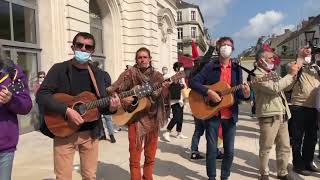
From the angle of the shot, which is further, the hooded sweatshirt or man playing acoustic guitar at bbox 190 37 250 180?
man playing acoustic guitar at bbox 190 37 250 180

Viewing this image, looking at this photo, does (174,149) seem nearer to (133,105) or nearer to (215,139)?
(215,139)

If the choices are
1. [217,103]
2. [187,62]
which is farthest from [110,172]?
[187,62]

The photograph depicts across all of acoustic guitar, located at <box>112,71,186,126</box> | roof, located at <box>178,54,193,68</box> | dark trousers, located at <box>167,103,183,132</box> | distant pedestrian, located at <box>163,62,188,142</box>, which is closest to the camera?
acoustic guitar, located at <box>112,71,186,126</box>

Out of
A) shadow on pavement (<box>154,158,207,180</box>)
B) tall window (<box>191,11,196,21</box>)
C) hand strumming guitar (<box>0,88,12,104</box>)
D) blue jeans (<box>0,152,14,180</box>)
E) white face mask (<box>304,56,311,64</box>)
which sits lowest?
shadow on pavement (<box>154,158,207,180</box>)

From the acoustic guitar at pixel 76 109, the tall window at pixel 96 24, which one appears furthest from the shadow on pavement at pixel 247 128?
the tall window at pixel 96 24

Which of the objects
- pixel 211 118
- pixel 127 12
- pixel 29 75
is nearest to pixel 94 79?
pixel 211 118

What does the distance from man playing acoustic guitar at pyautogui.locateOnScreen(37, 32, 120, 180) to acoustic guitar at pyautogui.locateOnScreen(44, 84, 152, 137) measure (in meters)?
0.04

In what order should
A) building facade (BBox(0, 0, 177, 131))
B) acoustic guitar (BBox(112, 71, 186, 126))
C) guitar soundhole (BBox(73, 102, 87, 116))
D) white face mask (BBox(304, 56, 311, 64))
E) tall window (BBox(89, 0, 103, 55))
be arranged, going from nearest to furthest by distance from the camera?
1. guitar soundhole (BBox(73, 102, 87, 116))
2. acoustic guitar (BBox(112, 71, 186, 126))
3. white face mask (BBox(304, 56, 311, 64))
4. building facade (BBox(0, 0, 177, 131))
5. tall window (BBox(89, 0, 103, 55))

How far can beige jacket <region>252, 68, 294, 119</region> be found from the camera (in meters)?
5.64

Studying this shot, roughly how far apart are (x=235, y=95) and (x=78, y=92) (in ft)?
7.27

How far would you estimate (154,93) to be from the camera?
5.22m

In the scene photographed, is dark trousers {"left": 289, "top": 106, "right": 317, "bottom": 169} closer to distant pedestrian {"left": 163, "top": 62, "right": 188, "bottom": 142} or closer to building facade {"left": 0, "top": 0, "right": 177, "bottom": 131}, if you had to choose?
distant pedestrian {"left": 163, "top": 62, "right": 188, "bottom": 142}

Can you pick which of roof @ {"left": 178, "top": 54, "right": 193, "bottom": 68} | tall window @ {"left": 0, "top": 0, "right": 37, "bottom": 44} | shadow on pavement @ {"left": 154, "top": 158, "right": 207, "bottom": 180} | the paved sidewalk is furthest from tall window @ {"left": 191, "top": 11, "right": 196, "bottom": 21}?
shadow on pavement @ {"left": 154, "top": 158, "right": 207, "bottom": 180}

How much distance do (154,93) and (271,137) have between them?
1798 millimetres
